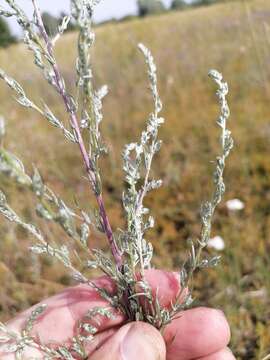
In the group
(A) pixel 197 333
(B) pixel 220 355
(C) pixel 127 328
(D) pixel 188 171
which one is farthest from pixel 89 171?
(D) pixel 188 171

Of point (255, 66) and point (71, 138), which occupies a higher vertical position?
point (71, 138)

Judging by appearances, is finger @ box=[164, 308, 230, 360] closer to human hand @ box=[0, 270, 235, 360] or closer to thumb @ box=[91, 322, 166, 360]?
human hand @ box=[0, 270, 235, 360]

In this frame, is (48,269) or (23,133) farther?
(23,133)

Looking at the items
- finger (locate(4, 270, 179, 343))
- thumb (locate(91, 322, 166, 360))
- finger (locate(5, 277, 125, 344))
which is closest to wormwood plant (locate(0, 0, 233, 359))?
thumb (locate(91, 322, 166, 360))

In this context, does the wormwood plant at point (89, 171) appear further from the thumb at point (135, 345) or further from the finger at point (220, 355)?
the finger at point (220, 355)

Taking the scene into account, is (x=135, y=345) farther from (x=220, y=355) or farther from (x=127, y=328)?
(x=220, y=355)

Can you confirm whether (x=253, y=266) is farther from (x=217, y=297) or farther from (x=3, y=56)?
(x=3, y=56)

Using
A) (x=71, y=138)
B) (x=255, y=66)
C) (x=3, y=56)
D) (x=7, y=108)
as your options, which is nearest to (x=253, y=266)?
(x=71, y=138)

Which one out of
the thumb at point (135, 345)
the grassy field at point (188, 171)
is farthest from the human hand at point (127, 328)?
the grassy field at point (188, 171)
